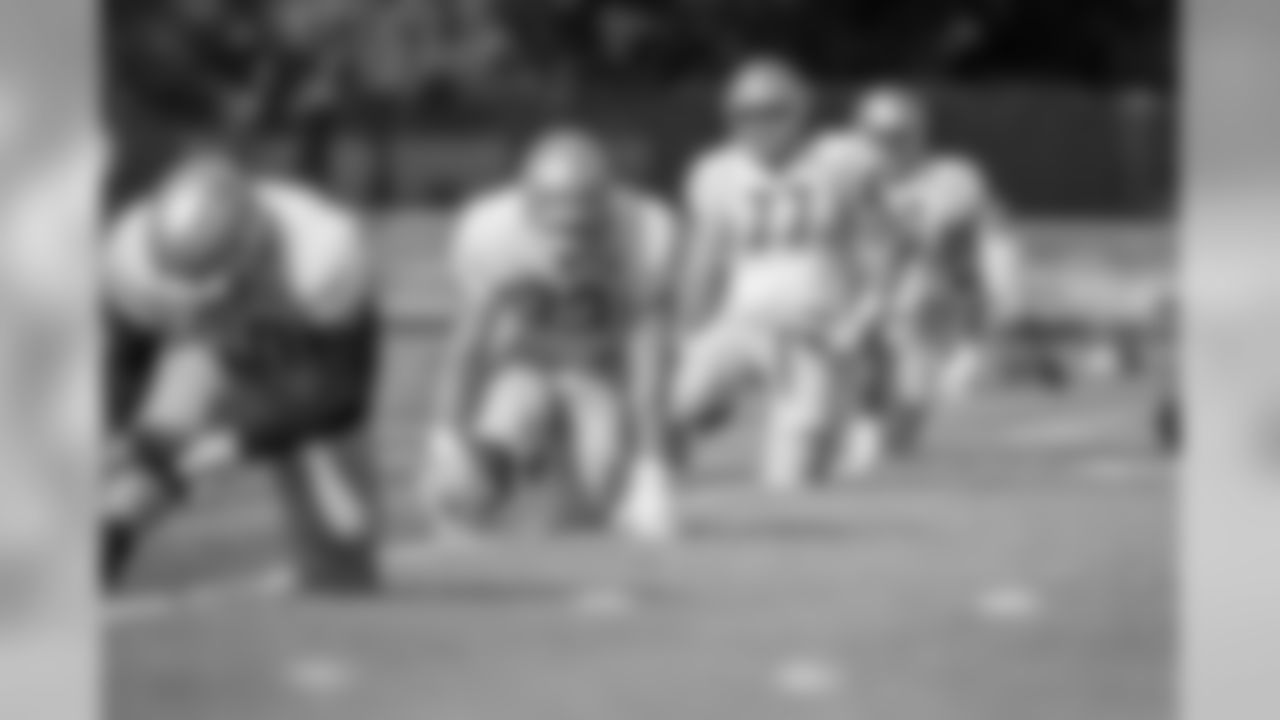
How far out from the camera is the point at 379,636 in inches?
119

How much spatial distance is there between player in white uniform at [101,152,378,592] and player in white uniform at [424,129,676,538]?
12cm

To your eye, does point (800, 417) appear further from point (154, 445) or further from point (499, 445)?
point (154, 445)

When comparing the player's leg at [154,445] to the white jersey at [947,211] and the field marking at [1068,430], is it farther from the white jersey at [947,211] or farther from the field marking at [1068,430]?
the field marking at [1068,430]

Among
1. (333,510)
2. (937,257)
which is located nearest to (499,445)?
(333,510)

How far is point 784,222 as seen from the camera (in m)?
2.99

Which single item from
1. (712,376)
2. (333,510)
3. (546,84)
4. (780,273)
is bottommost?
(333,510)

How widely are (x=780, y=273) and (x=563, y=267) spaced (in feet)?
0.90

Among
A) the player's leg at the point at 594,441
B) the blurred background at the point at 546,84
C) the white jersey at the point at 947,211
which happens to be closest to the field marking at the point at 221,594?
the player's leg at the point at 594,441

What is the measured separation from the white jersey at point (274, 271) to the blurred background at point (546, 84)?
0.04m

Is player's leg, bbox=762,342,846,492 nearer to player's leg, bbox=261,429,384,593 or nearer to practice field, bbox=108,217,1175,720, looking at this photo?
practice field, bbox=108,217,1175,720

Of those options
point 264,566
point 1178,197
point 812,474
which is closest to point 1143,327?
point 1178,197

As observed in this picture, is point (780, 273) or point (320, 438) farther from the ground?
point (780, 273)

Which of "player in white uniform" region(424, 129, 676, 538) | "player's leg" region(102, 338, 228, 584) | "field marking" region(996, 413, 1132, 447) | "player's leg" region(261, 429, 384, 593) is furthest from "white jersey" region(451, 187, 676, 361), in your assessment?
"field marking" region(996, 413, 1132, 447)

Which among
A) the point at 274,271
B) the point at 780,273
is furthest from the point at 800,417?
the point at 274,271
